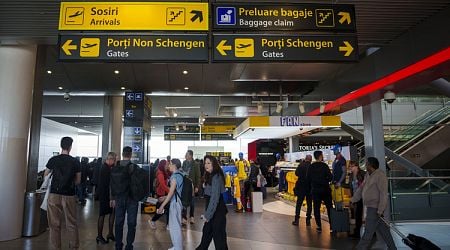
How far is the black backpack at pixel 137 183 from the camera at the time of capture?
16.0 ft

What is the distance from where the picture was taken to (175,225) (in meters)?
4.48

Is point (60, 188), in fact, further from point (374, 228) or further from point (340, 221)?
point (340, 221)

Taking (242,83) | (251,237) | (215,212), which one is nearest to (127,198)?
(215,212)

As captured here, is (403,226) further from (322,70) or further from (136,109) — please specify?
(136,109)

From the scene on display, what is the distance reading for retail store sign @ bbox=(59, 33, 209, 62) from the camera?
402cm

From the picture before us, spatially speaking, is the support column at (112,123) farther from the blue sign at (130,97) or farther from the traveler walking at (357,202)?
the traveler walking at (357,202)

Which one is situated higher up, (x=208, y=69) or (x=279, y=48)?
(x=208, y=69)

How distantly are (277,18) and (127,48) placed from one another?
6.01 feet

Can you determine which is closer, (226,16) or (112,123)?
(226,16)

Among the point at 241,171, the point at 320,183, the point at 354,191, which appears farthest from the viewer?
the point at 241,171

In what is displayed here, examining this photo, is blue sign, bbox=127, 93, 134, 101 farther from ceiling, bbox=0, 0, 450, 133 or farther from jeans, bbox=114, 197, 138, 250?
jeans, bbox=114, 197, 138, 250

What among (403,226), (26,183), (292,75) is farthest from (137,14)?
(403,226)

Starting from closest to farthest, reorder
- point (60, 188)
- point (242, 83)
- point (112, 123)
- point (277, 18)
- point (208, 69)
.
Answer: point (277, 18) < point (60, 188) < point (208, 69) < point (242, 83) < point (112, 123)

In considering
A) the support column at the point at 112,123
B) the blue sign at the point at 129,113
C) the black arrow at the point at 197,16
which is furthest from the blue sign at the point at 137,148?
the black arrow at the point at 197,16
